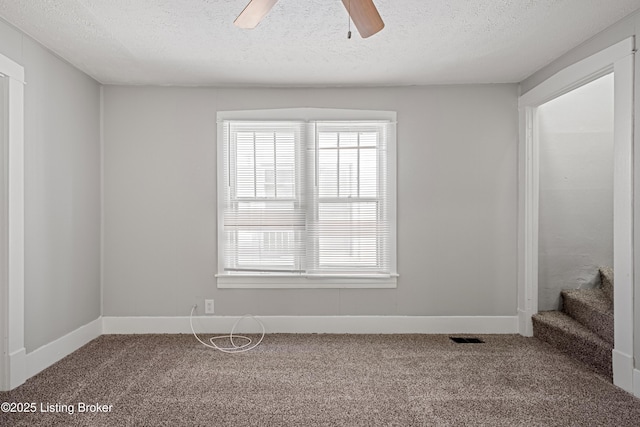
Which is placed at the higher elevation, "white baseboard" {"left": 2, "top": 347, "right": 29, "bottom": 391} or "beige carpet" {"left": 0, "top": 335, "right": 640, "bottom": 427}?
"white baseboard" {"left": 2, "top": 347, "right": 29, "bottom": 391}

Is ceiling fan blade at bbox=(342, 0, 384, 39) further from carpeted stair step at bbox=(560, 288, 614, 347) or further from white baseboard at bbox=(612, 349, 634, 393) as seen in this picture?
carpeted stair step at bbox=(560, 288, 614, 347)

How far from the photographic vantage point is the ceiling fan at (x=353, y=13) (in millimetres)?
2057

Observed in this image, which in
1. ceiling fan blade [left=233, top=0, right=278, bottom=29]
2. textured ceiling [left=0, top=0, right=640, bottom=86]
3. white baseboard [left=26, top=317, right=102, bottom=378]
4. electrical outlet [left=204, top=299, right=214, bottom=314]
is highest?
textured ceiling [left=0, top=0, right=640, bottom=86]

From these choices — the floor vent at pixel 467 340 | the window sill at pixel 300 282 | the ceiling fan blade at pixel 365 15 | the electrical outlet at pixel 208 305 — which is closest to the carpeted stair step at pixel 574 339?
the floor vent at pixel 467 340

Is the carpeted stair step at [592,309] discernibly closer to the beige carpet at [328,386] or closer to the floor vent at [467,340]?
the beige carpet at [328,386]

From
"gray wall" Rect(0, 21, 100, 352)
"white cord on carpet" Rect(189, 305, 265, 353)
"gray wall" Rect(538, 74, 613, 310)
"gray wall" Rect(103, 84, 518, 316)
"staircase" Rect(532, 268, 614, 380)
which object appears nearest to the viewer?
"gray wall" Rect(0, 21, 100, 352)

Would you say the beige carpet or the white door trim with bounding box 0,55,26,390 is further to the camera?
the white door trim with bounding box 0,55,26,390

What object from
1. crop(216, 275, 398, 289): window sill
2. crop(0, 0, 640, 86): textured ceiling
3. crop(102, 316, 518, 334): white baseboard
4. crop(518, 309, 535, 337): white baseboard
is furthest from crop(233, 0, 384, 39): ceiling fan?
crop(518, 309, 535, 337): white baseboard

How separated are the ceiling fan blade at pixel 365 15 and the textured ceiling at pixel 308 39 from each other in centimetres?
48

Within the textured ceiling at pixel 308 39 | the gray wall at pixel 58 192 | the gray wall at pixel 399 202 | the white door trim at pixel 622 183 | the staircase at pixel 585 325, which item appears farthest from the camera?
the gray wall at pixel 399 202

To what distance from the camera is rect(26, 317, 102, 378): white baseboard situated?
10.3 feet

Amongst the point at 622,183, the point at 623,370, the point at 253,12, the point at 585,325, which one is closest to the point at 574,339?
the point at 585,325

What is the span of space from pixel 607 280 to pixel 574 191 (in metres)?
0.84

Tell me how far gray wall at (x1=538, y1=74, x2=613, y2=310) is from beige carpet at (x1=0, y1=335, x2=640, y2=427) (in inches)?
31.3
